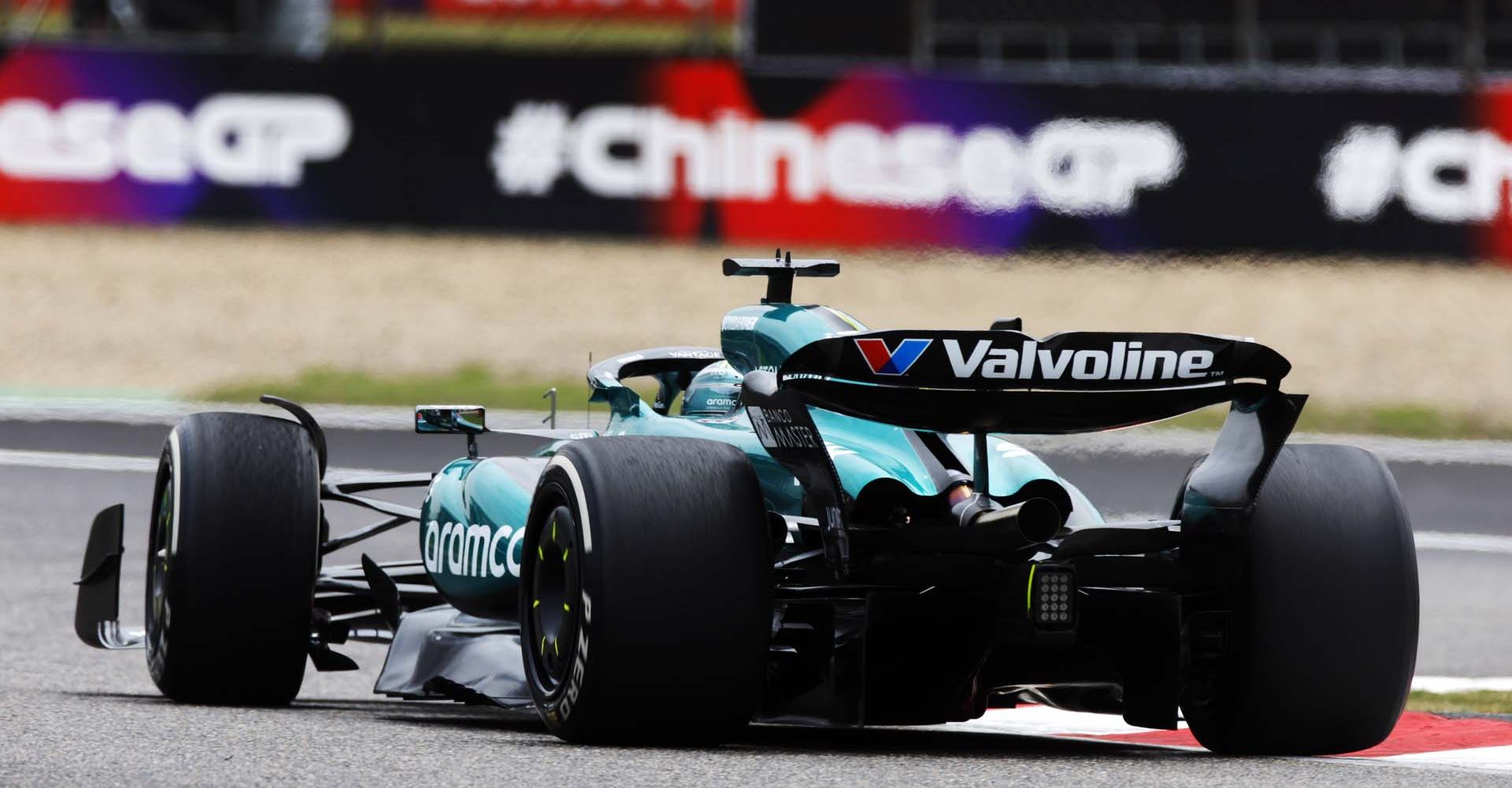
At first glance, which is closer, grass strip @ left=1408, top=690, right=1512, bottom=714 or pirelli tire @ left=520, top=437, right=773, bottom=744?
pirelli tire @ left=520, top=437, right=773, bottom=744

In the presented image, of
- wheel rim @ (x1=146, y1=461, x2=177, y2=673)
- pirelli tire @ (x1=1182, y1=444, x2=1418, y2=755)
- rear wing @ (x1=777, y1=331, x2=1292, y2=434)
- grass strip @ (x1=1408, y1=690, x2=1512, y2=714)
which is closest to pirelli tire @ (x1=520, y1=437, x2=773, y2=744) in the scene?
rear wing @ (x1=777, y1=331, x2=1292, y2=434)

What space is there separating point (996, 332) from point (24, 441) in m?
11.0

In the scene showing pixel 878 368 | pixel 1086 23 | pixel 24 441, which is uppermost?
pixel 1086 23

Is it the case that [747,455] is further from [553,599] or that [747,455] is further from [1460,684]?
[1460,684]

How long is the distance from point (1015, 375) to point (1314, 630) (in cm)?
96

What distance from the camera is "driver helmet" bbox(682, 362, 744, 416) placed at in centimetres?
683

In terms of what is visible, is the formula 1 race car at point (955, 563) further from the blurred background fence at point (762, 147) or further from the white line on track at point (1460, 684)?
the blurred background fence at point (762, 147)

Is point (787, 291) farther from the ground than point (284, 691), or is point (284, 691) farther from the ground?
point (787, 291)

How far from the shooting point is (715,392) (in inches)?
271

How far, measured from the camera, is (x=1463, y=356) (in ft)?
61.9

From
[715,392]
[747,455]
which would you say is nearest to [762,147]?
[715,392]

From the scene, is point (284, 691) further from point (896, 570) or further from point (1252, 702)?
point (1252, 702)

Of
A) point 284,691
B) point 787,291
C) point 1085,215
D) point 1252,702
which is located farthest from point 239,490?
point 1085,215

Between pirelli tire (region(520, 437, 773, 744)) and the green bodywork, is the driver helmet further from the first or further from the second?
pirelli tire (region(520, 437, 773, 744))
